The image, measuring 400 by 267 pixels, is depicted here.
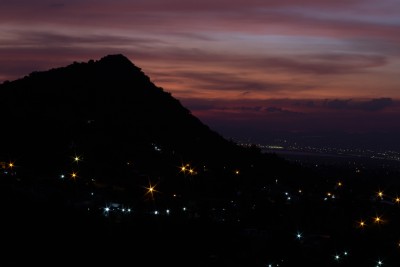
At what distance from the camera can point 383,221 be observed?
1481 inches

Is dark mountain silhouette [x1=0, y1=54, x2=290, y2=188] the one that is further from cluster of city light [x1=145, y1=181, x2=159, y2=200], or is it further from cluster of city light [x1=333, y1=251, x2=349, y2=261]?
cluster of city light [x1=333, y1=251, x2=349, y2=261]

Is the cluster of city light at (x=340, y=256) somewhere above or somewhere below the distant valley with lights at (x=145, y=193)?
below

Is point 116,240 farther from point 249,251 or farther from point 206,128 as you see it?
point 206,128

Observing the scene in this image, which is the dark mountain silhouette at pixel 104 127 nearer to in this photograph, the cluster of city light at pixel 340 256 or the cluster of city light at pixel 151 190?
the cluster of city light at pixel 151 190

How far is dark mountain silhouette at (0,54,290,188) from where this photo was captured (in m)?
32.8

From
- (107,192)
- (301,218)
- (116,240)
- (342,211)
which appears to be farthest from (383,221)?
(116,240)

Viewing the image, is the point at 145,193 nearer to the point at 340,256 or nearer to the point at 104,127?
the point at 104,127

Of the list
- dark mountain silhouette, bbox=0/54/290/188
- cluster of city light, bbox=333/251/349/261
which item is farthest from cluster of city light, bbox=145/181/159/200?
cluster of city light, bbox=333/251/349/261

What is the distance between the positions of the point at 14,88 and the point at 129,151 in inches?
416

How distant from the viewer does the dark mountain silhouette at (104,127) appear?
108 ft

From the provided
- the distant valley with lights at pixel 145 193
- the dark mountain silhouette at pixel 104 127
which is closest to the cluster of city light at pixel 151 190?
the distant valley with lights at pixel 145 193

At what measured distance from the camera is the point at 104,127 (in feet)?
122

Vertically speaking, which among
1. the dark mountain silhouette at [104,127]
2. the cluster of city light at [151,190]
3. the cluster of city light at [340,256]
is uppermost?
the dark mountain silhouette at [104,127]

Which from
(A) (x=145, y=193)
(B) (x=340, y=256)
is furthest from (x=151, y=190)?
(B) (x=340, y=256)
